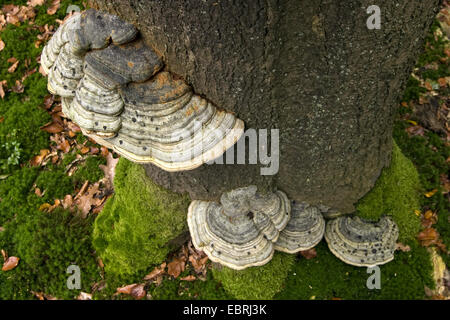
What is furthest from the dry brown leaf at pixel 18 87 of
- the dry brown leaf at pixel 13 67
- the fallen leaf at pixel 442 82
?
the fallen leaf at pixel 442 82

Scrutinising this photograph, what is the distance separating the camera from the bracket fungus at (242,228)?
3.52 meters

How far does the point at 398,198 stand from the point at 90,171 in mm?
4008

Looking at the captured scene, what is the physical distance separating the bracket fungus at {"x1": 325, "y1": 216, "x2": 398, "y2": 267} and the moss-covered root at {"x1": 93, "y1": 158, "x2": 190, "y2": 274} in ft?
5.56

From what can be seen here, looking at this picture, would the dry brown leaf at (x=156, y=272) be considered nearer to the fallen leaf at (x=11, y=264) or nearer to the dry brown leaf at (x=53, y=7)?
the fallen leaf at (x=11, y=264)

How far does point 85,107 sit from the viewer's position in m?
2.48

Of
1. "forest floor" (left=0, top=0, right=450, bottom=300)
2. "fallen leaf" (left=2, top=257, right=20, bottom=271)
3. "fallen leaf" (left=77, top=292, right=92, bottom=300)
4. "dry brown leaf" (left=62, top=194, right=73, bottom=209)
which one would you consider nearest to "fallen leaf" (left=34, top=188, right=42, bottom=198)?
"forest floor" (left=0, top=0, right=450, bottom=300)

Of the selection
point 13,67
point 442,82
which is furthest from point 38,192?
point 442,82

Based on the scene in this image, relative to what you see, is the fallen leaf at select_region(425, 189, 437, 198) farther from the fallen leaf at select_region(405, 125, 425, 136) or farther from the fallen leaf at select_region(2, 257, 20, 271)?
the fallen leaf at select_region(2, 257, 20, 271)

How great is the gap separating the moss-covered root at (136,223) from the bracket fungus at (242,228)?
1.89 ft

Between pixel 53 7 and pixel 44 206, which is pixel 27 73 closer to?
pixel 53 7

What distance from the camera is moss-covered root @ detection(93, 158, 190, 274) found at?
164 inches

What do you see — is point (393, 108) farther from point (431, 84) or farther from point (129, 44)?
point (431, 84)
